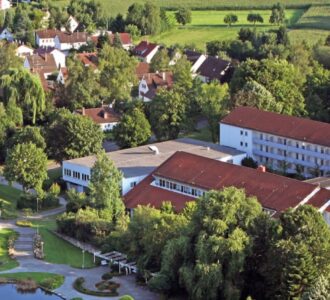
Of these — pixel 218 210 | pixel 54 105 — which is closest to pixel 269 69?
pixel 54 105

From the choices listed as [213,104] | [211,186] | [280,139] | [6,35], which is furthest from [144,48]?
[211,186]

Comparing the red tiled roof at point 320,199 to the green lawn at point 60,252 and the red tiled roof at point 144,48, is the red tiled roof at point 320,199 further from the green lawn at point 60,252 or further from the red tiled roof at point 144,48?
the red tiled roof at point 144,48

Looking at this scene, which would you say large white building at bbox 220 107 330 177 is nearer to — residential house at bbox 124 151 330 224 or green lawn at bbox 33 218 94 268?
residential house at bbox 124 151 330 224

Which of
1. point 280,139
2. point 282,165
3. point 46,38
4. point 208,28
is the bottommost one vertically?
point 282,165

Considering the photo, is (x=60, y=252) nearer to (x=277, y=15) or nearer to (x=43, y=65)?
(x=43, y=65)

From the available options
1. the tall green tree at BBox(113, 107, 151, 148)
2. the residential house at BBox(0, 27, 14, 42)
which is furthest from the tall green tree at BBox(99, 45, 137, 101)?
the residential house at BBox(0, 27, 14, 42)
